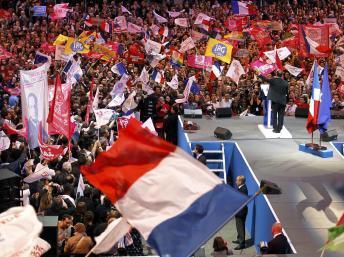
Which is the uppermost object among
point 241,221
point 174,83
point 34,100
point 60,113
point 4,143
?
point 34,100

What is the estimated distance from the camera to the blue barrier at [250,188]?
48.3 ft

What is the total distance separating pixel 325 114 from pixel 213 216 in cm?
1039

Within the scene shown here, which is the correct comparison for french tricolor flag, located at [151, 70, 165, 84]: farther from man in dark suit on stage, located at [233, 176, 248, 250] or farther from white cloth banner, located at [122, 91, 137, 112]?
man in dark suit on stage, located at [233, 176, 248, 250]

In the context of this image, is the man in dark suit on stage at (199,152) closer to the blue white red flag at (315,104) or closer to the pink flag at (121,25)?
the blue white red flag at (315,104)

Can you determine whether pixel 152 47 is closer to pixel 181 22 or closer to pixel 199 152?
pixel 181 22

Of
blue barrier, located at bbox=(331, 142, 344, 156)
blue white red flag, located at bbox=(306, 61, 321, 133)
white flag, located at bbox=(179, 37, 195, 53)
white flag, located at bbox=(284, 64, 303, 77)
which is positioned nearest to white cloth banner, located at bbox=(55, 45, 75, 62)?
white flag, located at bbox=(179, 37, 195, 53)

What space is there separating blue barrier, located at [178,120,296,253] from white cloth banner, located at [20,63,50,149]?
4159 millimetres

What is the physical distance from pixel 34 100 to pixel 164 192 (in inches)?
372

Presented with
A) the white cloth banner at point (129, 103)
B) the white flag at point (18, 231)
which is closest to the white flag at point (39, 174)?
the white cloth banner at point (129, 103)

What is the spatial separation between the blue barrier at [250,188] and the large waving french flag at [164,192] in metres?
5.59

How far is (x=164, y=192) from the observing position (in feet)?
24.8

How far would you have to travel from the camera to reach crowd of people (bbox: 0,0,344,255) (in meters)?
13.7

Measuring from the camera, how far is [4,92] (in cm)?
2481

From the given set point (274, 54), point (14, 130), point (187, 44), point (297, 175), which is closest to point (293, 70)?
point (274, 54)
